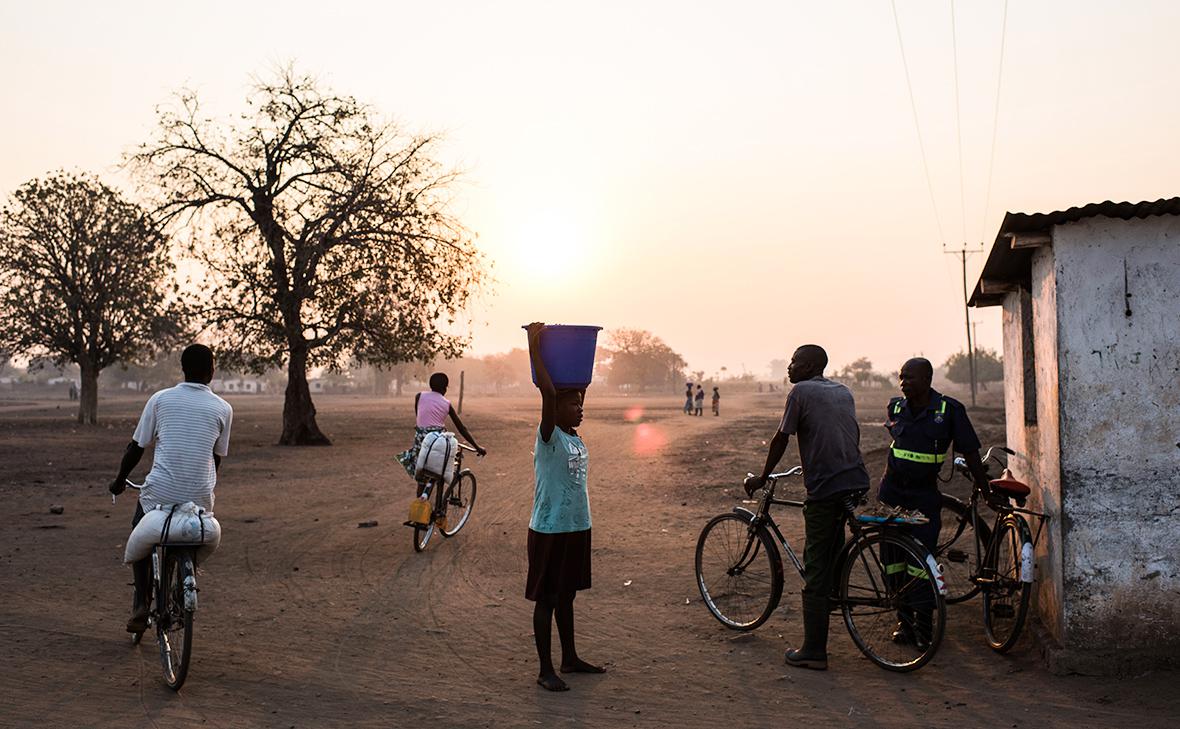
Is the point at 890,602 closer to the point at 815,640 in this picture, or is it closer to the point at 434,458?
the point at 815,640

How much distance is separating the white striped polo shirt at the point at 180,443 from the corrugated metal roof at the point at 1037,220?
17.2 feet

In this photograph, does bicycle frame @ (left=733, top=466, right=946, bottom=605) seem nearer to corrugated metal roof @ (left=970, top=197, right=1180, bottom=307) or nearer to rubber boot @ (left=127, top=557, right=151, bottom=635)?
corrugated metal roof @ (left=970, top=197, right=1180, bottom=307)

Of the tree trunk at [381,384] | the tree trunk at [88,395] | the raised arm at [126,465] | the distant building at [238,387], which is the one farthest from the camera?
the distant building at [238,387]

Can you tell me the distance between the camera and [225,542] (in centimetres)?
1110

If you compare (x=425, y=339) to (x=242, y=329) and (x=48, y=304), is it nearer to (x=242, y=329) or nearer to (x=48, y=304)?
(x=242, y=329)

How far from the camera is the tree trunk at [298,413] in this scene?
29.7 m

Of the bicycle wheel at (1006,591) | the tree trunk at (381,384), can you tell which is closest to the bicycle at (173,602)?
the bicycle wheel at (1006,591)

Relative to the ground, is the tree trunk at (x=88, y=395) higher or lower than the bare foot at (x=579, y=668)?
higher

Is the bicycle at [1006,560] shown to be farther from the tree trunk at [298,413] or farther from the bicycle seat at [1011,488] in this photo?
the tree trunk at [298,413]

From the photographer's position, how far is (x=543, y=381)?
555 centimetres

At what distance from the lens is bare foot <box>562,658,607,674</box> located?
6.02 m

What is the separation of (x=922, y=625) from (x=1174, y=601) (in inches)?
58.5

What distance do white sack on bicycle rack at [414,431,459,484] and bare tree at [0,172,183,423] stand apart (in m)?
28.6

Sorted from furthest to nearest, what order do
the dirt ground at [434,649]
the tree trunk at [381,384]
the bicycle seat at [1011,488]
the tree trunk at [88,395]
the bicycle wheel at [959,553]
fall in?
the tree trunk at [381,384], the tree trunk at [88,395], the bicycle wheel at [959,553], the bicycle seat at [1011,488], the dirt ground at [434,649]
